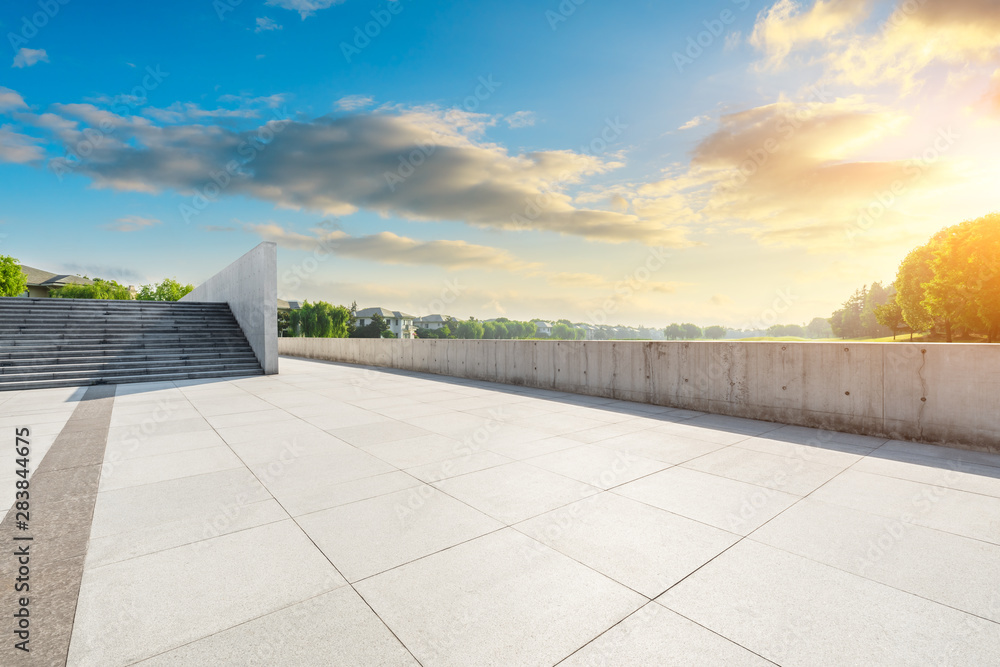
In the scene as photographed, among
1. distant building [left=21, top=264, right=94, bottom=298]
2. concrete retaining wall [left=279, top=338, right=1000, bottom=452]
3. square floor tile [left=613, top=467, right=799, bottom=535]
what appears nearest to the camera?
square floor tile [left=613, top=467, right=799, bottom=535]

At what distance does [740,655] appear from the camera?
228 centimetres

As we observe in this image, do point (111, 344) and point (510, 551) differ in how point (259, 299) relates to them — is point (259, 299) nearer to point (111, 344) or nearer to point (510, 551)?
point (111, 344)

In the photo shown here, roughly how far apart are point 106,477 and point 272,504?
7.82 feet

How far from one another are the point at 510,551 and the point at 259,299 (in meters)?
15.5

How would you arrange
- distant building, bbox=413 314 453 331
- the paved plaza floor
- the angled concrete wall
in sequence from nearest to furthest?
the paved plaza floor → the angled concrete wall → distant building, bbox=413 314 453 331

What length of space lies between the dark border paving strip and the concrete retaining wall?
9115mm

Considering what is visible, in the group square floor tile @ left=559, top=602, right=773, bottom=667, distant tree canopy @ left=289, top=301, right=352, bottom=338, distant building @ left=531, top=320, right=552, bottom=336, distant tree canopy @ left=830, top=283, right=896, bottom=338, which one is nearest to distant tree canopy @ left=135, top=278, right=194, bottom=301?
distant tree canopy @ left=289, top=301, right=352, bottom=338

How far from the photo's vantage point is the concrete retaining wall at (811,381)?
6.19 metres

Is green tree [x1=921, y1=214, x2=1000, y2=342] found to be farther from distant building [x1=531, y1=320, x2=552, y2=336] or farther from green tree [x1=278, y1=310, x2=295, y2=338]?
distant building [x1=531, y1=320, x2=552, y2=336]

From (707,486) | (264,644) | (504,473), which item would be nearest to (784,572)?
(707,486)

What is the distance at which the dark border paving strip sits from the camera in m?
2.39

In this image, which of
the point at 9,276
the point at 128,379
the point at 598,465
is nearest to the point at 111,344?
the point at 128,379

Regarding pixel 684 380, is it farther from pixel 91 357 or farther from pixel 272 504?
pixel 91 357

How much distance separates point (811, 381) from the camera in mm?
7621
